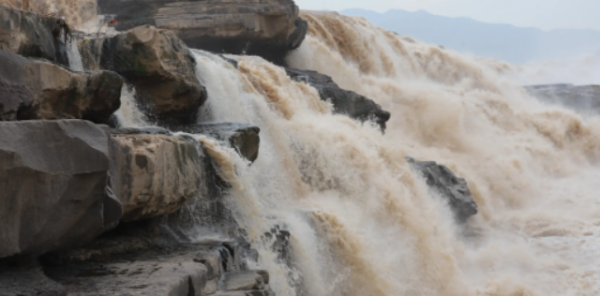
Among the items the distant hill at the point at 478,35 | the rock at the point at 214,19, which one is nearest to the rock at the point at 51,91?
the rock at the point at 214,19

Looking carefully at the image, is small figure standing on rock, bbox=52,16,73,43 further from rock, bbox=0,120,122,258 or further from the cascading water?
rock, bbox=0,120,122,258

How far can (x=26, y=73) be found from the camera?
21.4ft

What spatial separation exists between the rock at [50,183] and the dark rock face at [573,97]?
21.2 meters

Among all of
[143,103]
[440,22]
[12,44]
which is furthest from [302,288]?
[440,22]

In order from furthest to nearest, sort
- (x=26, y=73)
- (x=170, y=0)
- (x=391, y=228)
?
(x=170, y=0) < (x=391, y=228) < (x=26, y=73)

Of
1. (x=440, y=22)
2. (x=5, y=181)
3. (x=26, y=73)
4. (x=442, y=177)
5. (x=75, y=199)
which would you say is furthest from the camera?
(x=440, y=22)

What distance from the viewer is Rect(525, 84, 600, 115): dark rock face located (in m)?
23.7

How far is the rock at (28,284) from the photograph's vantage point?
456 cm

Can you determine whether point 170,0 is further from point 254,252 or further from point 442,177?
point 254,252

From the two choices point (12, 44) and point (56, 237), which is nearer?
point (56, 237)

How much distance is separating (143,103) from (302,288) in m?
3.41

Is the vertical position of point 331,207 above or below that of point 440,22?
below

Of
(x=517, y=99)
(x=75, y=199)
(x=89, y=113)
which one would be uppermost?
(x=517, y=99)

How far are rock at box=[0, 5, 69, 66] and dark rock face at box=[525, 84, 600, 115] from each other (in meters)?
19.3
